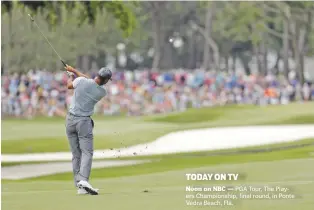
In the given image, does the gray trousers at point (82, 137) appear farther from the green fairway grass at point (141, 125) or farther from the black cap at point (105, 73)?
the green fairway grass at point (141, 125)

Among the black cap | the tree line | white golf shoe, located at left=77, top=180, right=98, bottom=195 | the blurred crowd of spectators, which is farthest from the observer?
the tree line

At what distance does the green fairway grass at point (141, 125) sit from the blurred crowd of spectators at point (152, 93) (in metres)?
1.75

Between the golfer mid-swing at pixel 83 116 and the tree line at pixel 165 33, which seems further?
the tree line at pixel 165 33

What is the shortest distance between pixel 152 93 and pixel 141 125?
11.2m

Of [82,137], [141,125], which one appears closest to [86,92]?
[82,137]

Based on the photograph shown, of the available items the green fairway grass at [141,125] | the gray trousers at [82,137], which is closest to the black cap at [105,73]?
the gray trousers at [82,137]

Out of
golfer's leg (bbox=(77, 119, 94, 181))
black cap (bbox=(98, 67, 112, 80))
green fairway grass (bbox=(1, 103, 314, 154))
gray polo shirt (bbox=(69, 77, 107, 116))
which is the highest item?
green fairway grass (bbox=(1, 103, 314, 154))

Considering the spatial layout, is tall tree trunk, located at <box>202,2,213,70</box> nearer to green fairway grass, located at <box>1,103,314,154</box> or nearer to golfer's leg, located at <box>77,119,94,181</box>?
green fairway grass, located at <box>1,103,314,154</box>

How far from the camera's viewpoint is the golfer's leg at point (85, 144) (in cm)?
1656

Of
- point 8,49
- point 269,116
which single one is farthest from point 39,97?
point 269,116

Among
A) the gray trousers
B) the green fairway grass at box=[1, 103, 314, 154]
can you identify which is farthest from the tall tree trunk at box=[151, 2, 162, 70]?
the gray trousers

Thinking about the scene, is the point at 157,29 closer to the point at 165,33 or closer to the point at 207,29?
the point at 165,33

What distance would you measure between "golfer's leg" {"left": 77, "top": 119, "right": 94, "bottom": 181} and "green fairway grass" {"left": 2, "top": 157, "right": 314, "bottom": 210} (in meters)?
0.39

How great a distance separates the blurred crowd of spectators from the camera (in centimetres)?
4925
